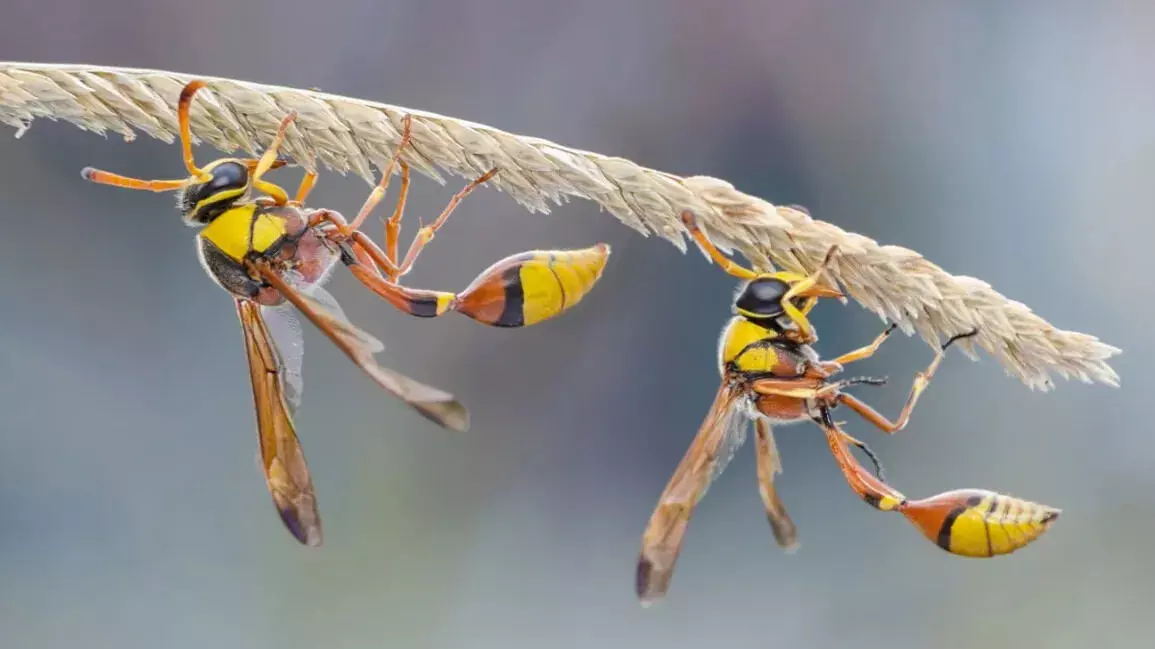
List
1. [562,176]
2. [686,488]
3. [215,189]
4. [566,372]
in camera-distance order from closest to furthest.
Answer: [562,176] → [215,189] → [686,488] → [566,372]

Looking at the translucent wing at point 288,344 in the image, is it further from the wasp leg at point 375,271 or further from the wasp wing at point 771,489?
the wasp wing at point 771,489

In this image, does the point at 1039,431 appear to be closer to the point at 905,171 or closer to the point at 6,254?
the point at 905,171

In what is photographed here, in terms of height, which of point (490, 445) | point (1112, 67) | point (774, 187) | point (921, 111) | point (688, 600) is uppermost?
point (1112, 67)

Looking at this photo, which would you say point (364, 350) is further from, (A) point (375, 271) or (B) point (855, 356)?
(B) point (855, 356)

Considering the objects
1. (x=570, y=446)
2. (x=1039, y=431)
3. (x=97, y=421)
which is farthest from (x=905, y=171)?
(x=97, y=421)

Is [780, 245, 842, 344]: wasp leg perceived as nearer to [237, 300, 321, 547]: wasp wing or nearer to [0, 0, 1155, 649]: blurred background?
[237, 300, 321, 547]: wasp wing

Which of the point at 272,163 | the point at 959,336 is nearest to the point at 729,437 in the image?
the point at 959,336

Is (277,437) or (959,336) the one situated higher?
(959,336)
